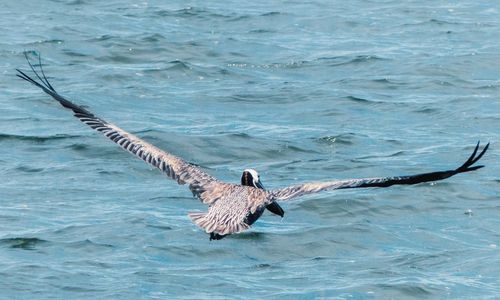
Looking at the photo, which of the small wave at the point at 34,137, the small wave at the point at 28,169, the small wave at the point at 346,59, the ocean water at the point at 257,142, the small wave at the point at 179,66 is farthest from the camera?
the small wave at the point at 346,59

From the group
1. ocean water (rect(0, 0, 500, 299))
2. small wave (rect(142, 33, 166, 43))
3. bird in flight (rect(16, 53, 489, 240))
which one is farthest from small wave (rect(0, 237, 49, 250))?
small wave (rect(142, 33, 166, 43))

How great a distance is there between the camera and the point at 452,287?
12.7 metres

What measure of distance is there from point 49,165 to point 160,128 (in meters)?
2.13

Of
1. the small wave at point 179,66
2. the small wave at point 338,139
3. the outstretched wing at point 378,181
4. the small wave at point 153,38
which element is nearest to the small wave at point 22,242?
the outstretched wing at point 378,181

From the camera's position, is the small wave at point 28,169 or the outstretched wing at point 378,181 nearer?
the outstretched wing at point 378,181

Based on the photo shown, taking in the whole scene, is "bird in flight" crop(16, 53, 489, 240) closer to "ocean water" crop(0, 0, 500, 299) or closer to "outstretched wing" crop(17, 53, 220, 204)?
"outstretched wing" crop(17, 53, 220, 204)

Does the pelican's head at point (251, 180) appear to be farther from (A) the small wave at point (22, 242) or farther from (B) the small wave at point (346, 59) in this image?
(B) the small wave at point (346, 59)

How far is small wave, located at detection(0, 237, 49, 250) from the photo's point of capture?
1334 cm

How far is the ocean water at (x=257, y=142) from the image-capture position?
42.4ft

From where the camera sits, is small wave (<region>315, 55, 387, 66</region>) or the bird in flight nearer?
the bird in flight

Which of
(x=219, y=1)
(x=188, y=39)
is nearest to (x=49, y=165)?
(x=188, y=39)

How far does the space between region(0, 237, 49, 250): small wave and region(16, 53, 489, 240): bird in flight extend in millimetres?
2483

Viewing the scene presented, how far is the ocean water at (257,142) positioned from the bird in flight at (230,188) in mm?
1546

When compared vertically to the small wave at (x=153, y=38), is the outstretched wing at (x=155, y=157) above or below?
above
